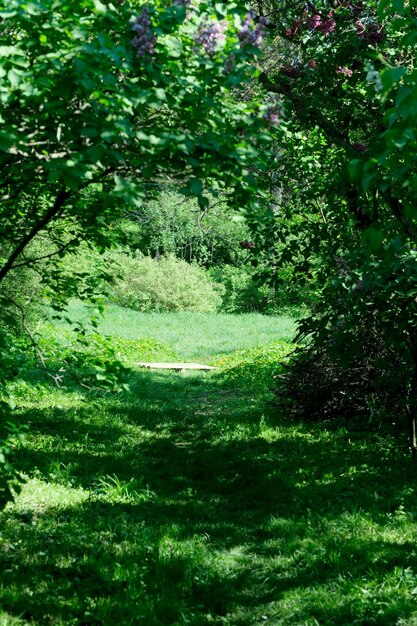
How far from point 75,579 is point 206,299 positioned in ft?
94.6

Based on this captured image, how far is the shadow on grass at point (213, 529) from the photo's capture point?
13.8ft

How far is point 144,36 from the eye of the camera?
311cm

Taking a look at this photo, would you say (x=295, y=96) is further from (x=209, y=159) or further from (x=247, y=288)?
(x=247, y=288)

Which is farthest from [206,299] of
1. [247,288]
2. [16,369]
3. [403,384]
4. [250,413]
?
[16,369]

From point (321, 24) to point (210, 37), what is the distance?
4.41 m

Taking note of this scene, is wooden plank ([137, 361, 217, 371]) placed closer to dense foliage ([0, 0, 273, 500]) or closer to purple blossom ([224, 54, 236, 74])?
dense foliage ([0, 0, 273, 500])

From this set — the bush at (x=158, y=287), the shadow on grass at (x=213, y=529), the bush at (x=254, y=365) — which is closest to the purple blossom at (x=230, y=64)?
the shadow on grass at (x=213, y=529)

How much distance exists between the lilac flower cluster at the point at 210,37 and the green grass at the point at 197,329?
1656cm

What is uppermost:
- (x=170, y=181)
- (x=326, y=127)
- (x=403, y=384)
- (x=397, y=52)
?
(x=397, y=52)

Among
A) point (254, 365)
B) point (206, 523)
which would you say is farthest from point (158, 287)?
point (206, 523)

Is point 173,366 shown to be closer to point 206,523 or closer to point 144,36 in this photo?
point 206,523

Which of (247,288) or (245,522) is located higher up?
(247,288)

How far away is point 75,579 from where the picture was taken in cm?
439

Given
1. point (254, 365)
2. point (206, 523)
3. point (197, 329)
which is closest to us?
point (206, 523)
